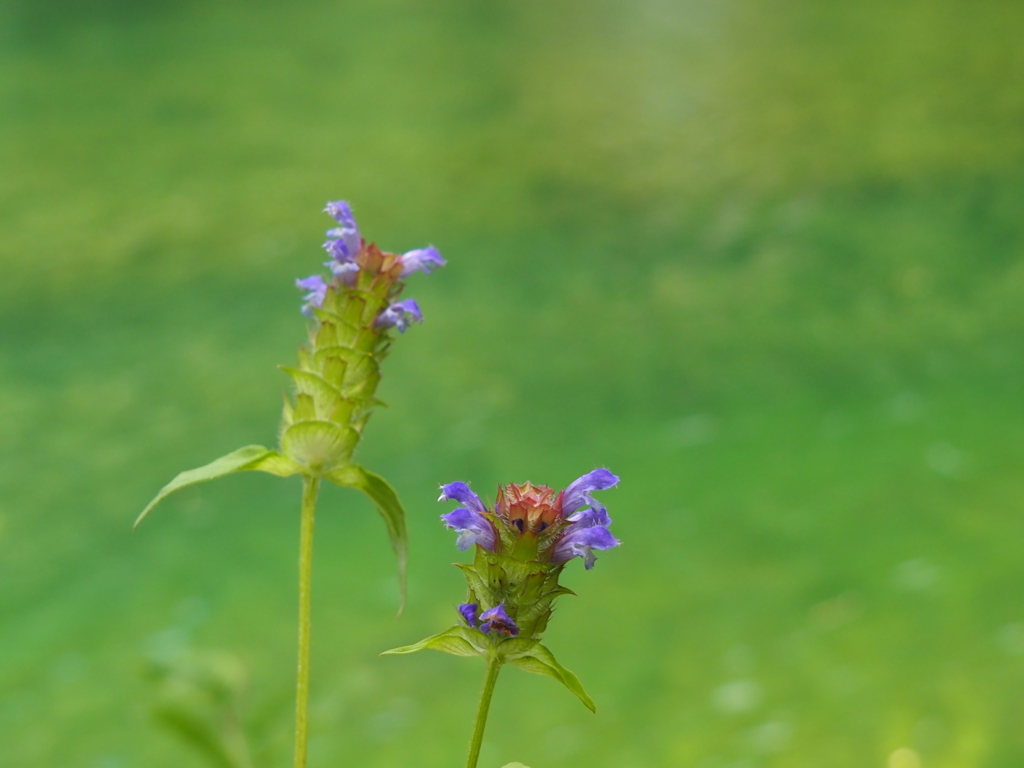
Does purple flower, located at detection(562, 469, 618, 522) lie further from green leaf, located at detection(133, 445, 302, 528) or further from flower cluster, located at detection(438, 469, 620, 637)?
green leaf, located at detection(133, 445, 302, 528)

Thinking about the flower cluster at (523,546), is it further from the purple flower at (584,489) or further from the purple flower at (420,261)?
the purple flower at (420,261)

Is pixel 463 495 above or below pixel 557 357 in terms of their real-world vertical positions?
below

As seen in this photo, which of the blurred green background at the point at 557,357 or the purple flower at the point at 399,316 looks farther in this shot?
the blurred green background at the point at 557,357

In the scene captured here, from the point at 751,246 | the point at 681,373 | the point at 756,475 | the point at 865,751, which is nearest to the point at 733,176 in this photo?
the point at 751,246

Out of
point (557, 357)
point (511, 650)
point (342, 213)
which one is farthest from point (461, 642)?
point (557, 357)

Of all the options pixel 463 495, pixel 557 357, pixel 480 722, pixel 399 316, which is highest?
pixel 557 357

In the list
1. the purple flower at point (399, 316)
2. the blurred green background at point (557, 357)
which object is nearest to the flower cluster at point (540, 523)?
the purple flower at point (399, 316)

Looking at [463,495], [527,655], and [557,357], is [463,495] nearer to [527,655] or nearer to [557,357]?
[527,655]
